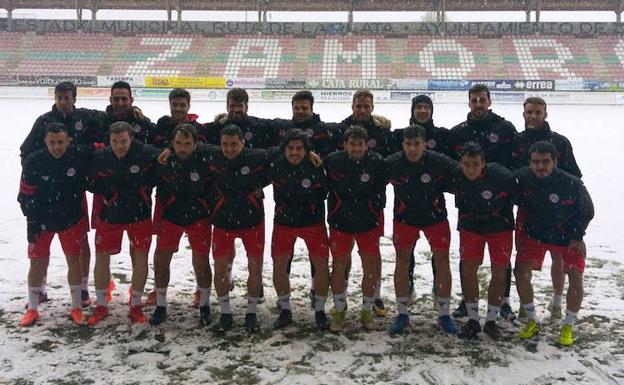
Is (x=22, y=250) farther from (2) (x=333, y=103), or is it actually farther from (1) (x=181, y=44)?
(1) (x=181, y=44)

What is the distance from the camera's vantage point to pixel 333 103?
87.1 ft

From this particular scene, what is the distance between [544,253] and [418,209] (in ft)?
3.65

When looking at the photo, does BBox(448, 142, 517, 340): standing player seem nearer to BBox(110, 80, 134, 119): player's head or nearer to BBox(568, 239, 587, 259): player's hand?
BBox(568, 239, 587, 259): player's hand

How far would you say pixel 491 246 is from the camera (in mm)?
4223

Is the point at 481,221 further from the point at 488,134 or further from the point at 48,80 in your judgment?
the point at 48,80

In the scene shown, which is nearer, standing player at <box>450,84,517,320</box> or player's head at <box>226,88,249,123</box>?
standing player at <box>450,84,517,320</box>

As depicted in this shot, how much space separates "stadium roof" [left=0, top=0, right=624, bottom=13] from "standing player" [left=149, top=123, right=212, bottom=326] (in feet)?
107

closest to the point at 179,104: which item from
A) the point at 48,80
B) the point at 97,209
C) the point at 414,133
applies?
the point at 97,209

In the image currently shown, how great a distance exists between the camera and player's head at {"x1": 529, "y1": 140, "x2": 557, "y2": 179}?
13.3 ft

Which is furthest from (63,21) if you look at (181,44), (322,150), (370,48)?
(322,150)

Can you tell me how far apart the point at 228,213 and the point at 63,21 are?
40176 millimetres

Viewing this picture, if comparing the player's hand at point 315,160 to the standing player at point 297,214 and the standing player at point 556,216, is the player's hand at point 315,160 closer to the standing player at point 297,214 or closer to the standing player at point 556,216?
the standing player at point 297,214

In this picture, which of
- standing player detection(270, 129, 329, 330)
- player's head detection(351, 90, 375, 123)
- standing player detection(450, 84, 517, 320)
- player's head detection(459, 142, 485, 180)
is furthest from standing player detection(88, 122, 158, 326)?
standing player detection(450, 84, 517, 320)

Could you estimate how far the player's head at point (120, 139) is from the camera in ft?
14.3
